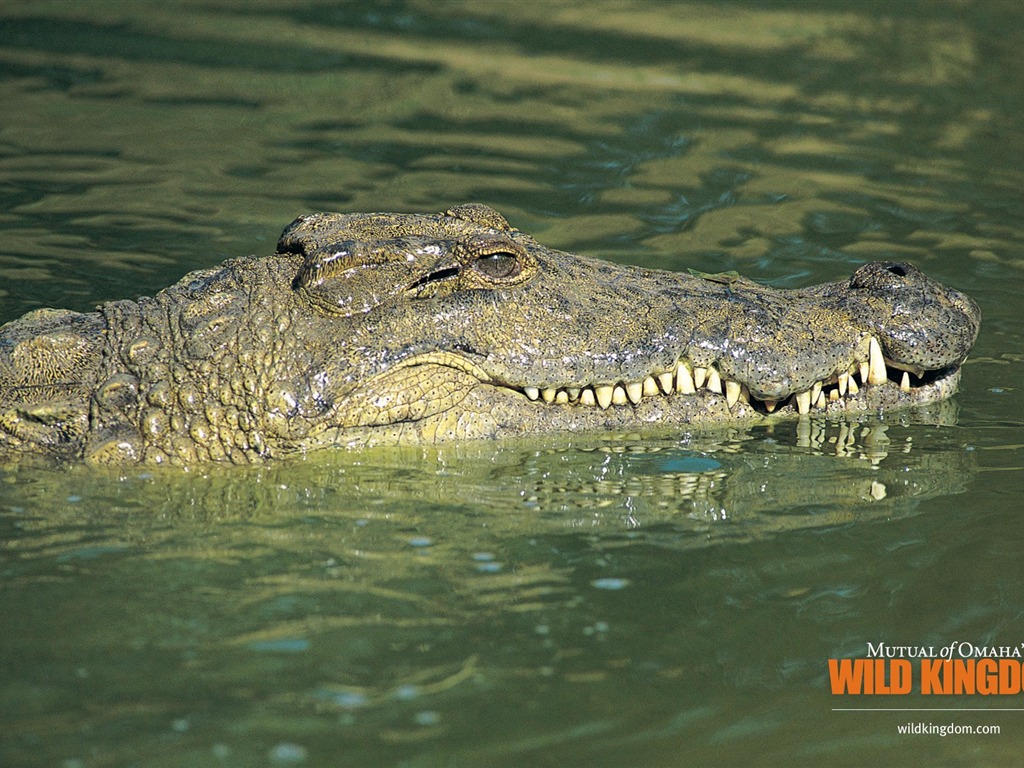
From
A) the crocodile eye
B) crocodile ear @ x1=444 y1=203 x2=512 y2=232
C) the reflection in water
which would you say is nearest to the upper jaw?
the reflection in water

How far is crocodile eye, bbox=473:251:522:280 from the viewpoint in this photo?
18.3ft

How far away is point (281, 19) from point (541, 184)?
5.14 metres

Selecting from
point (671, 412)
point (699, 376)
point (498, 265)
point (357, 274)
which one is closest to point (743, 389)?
point (699, 376)

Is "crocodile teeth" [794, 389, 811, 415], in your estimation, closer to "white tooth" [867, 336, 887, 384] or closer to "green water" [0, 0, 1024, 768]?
"green water" [0, 0, 1024, 768]

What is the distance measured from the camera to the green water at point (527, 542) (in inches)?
150

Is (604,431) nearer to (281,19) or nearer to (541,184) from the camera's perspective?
(541,184)

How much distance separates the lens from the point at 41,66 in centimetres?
1257

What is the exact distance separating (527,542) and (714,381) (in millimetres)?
1384

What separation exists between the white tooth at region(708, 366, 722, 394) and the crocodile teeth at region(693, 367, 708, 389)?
2 cm

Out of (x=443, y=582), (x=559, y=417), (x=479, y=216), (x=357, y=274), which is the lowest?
(x=443, y=582)

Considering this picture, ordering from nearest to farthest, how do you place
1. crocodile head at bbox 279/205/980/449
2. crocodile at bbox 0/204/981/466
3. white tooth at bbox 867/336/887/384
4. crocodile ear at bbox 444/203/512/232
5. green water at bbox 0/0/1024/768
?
green water at bbox 0/0/1024/768
crocodile at bbox 0/204/981/466
crocodile head at bbox 279/205/980/449
white tooth at bbox 867/336/887/384
crocodile ear at bbox 444/203/512/232

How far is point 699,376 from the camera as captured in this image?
5707 millimetres

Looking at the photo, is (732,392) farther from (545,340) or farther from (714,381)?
(545,340)

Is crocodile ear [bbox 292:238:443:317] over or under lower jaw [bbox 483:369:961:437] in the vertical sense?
over
